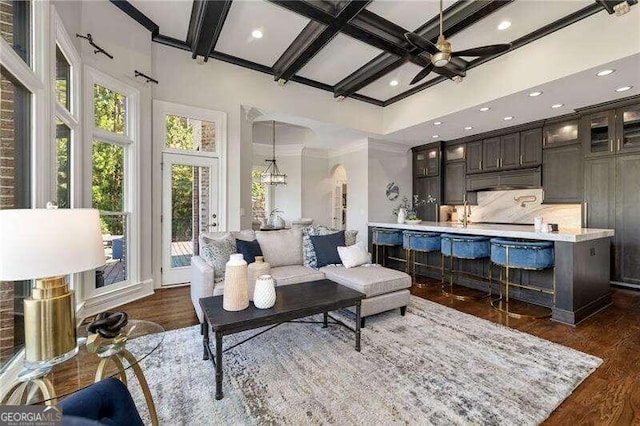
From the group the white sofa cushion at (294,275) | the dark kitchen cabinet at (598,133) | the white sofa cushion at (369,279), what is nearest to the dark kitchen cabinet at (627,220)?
the dark kitchen cabinet at (598,133)

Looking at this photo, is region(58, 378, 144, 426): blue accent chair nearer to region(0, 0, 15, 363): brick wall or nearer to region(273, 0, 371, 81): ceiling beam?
region(0, 0, 15, 363): brick wall

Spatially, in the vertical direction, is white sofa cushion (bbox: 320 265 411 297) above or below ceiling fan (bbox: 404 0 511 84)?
below

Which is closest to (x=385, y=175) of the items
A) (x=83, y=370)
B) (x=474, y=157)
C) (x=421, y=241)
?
(x=474, y=157)

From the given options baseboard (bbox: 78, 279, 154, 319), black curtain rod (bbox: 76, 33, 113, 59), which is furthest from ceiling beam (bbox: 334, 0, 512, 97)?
baseboard (bbox: 78, 279, 154, 319)

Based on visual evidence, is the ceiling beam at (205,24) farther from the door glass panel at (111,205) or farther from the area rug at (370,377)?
the area rug at (370,377)

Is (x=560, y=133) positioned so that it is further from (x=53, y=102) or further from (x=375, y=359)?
(x=53, y=102)

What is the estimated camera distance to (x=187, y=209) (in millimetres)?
4402

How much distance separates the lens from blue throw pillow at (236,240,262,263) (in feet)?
10.5

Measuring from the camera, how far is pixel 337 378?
2.05 metres

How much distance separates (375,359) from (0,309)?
265 centimetres

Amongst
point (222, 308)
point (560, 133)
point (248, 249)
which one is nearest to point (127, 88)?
point (248, 249)

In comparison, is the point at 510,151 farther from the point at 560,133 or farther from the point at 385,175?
the point at 385,175

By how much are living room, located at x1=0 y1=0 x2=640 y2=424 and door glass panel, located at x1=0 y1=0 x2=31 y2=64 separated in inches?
0.7

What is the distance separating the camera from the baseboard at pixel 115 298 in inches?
127
